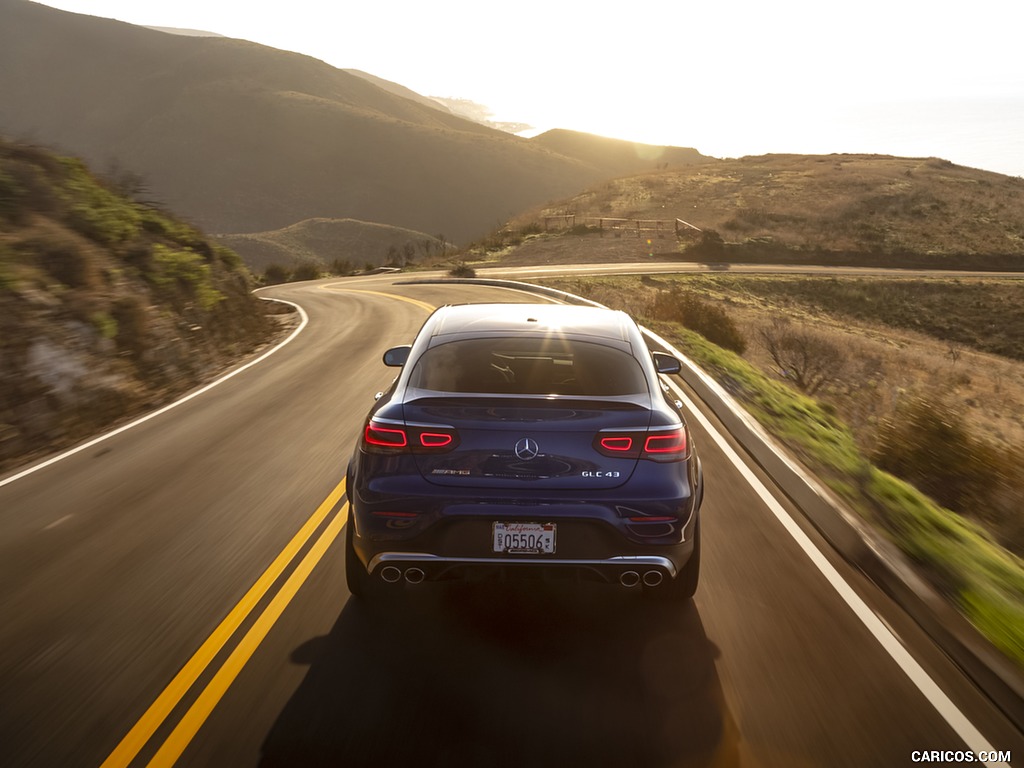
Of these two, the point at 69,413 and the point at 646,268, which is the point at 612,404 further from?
the point at 646,268

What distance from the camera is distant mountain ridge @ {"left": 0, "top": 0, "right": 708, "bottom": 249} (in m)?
143

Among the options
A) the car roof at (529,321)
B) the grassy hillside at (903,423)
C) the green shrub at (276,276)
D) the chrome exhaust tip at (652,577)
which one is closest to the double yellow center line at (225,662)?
the car roof at (529,321)

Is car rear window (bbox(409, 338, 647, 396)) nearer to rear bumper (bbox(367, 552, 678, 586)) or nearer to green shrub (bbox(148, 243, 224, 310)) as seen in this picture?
rear bumper (bbox(367, 552, 678, 586))

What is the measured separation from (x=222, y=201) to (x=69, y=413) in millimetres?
139310

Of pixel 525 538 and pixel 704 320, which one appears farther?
pixel 704 320

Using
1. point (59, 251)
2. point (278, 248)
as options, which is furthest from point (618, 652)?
point (278, 248)

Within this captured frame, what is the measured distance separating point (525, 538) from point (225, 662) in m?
1.66

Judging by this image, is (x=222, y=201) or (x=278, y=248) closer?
(x=278, y=248)

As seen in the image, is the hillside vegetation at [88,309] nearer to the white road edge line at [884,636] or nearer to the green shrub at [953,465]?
→ the white road edge line at [884,636]

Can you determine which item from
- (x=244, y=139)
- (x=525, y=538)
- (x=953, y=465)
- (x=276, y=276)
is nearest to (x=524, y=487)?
(x=525, y=538)

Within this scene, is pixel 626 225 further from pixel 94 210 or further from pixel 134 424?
pixel 134 424

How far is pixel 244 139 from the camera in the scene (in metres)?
155

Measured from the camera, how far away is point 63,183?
15594 mm

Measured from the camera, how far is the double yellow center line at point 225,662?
3.52 metres
